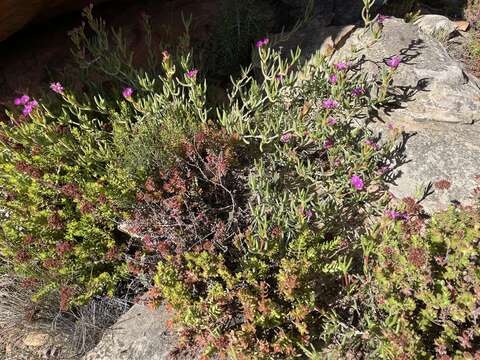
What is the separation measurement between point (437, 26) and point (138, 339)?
5.08 metres

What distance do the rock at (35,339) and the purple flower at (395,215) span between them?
2.95 metres

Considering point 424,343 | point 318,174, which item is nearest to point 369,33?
point 318,174

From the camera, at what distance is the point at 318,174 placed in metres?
3.58

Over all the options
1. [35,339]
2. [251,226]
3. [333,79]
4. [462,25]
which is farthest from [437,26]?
[35,339]

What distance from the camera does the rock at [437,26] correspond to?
522 centimetres

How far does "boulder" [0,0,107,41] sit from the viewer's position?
12.2 ft

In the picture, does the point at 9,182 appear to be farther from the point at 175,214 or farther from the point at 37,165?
the point at 175,214

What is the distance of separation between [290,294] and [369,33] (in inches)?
122

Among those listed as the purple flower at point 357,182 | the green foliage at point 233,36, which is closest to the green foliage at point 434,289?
the purple flower at point 357,182

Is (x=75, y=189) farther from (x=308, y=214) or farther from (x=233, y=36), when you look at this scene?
(x=233, y=36)

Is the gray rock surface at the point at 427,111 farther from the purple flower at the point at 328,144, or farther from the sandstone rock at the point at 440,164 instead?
the purple flower at the point at 328,144

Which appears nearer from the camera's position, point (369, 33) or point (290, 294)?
point (290, 294)

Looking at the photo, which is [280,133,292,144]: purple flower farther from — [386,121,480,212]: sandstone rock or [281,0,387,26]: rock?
[281,0,387,26]: rock

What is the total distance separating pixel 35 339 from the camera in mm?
3510
